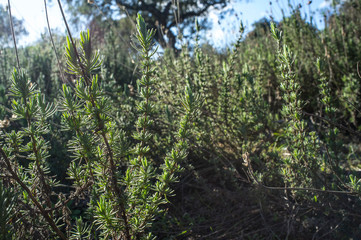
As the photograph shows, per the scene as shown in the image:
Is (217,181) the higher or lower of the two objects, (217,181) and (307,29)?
the lower

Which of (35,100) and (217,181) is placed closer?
(35,100)

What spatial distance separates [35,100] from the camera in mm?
1071

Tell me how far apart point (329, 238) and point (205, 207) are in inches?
31.3

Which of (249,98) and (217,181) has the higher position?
(249,98)

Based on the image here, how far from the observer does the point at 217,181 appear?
2.28 metres

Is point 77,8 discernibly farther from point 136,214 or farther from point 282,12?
point 136,214

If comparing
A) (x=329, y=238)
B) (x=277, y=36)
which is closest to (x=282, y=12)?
(x=277, y=36)

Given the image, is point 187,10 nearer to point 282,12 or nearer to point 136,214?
point 282,12

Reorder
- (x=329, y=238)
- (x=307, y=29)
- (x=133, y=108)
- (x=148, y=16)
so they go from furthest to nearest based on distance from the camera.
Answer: (x=148, y=16) → (x=307, y=29) → (x=133, y=108) → (x=329, y=238)

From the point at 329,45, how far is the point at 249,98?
160 centimetres

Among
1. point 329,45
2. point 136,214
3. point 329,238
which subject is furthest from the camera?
point 329,45

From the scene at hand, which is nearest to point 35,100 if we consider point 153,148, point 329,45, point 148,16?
point 153,148

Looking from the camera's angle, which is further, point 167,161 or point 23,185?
point 167,161

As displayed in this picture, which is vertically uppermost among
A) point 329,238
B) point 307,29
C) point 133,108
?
point 307,29
